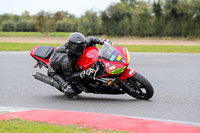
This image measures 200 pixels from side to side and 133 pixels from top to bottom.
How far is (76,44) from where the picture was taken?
647cm

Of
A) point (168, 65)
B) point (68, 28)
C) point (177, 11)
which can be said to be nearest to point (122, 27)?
point (177, 11)

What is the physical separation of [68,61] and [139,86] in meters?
1.54

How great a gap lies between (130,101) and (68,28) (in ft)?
161

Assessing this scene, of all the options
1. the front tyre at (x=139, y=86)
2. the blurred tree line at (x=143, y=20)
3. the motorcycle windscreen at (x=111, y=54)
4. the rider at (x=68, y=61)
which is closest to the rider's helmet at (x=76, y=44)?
the rider at (x=68, y=61)

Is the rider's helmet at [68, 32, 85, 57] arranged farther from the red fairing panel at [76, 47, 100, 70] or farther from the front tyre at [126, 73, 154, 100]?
the front tyre at [126, 73, 154, 100]

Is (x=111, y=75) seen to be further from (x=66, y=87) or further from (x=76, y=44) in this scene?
(x=66, y=87)

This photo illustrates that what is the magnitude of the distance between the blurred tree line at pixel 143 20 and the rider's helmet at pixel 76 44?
28.4 meters

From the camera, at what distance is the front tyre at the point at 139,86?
20.3 feet

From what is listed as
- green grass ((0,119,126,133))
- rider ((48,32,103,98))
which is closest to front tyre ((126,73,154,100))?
rider ((48,32,103,98))

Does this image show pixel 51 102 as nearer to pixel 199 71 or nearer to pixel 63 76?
pixel 63 76

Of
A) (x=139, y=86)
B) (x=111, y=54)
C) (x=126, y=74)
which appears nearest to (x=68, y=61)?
(x=111, y=54)

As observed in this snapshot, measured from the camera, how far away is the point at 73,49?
21.4ft

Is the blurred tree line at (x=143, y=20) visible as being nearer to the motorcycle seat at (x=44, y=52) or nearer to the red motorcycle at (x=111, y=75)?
the motorcycle seat at (x=44, y=52)

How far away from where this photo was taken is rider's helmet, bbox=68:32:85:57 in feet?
21.2
